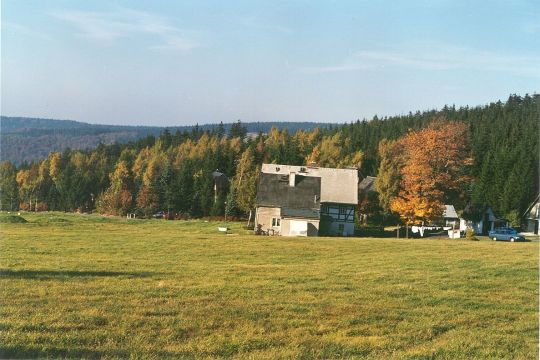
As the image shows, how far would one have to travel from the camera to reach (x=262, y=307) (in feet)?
45.3

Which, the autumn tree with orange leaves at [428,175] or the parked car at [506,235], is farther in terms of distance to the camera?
the autumn tree with orange leaves at [428,175]

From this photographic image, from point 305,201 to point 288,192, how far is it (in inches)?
80.6

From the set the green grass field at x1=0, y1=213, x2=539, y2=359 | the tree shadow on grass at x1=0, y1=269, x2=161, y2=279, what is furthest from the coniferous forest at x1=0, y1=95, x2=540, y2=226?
the tree shadow on grass at x1=0, y1=269, x2=161, y2=279

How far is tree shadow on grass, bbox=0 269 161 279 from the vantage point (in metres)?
17.8

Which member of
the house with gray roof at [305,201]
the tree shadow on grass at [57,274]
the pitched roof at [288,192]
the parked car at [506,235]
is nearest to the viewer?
the tree shadow on grass at [57,274]

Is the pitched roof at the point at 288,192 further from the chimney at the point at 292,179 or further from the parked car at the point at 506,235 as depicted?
the parked car at the point at 506,235

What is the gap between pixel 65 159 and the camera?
122 m

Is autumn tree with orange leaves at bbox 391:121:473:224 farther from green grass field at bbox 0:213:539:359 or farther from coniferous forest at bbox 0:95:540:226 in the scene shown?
green grass field at bbox 0:213:539:359

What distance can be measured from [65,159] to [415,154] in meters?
89.3

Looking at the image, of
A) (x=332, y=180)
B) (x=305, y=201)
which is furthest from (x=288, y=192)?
(x=332, y=180)

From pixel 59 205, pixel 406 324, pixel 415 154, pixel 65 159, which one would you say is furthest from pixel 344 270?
pixel 65 159

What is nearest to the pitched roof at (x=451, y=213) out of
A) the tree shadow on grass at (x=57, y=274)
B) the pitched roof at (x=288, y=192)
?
the pitched roof at (x=288, y=192)

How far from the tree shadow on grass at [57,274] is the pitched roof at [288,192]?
3514cm

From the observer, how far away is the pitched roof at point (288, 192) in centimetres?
5406
